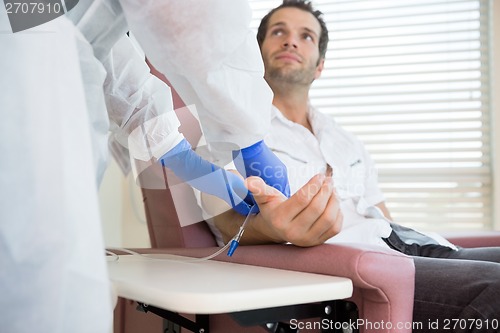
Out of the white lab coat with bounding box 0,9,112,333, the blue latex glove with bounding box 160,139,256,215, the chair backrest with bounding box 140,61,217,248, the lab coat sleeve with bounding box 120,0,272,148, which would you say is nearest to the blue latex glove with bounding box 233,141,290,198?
the blue latex glove with bounding box 160,139,256,215

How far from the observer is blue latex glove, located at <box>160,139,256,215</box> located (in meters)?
0.90

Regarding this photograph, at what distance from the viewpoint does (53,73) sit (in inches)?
20.3

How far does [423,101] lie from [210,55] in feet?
6.65

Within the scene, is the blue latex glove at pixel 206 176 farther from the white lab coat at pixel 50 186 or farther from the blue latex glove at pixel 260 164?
the white lab coat at pixel 50 186

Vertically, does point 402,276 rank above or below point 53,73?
→ below

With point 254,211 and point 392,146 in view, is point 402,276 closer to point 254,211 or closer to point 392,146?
point 254,211

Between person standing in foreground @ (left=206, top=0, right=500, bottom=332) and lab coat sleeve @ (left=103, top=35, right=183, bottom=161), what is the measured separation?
6.7 inches

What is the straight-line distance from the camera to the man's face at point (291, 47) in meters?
1.82

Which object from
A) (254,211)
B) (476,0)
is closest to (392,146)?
(476,0)

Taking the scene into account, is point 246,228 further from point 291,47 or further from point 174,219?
point 291,47

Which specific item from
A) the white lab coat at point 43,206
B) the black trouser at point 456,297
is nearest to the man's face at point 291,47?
the black trouser at point 456,297

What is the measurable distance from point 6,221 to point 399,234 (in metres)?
1.20

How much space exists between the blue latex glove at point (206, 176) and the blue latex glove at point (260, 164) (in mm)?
40

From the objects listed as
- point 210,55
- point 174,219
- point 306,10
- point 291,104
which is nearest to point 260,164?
point 210,55
